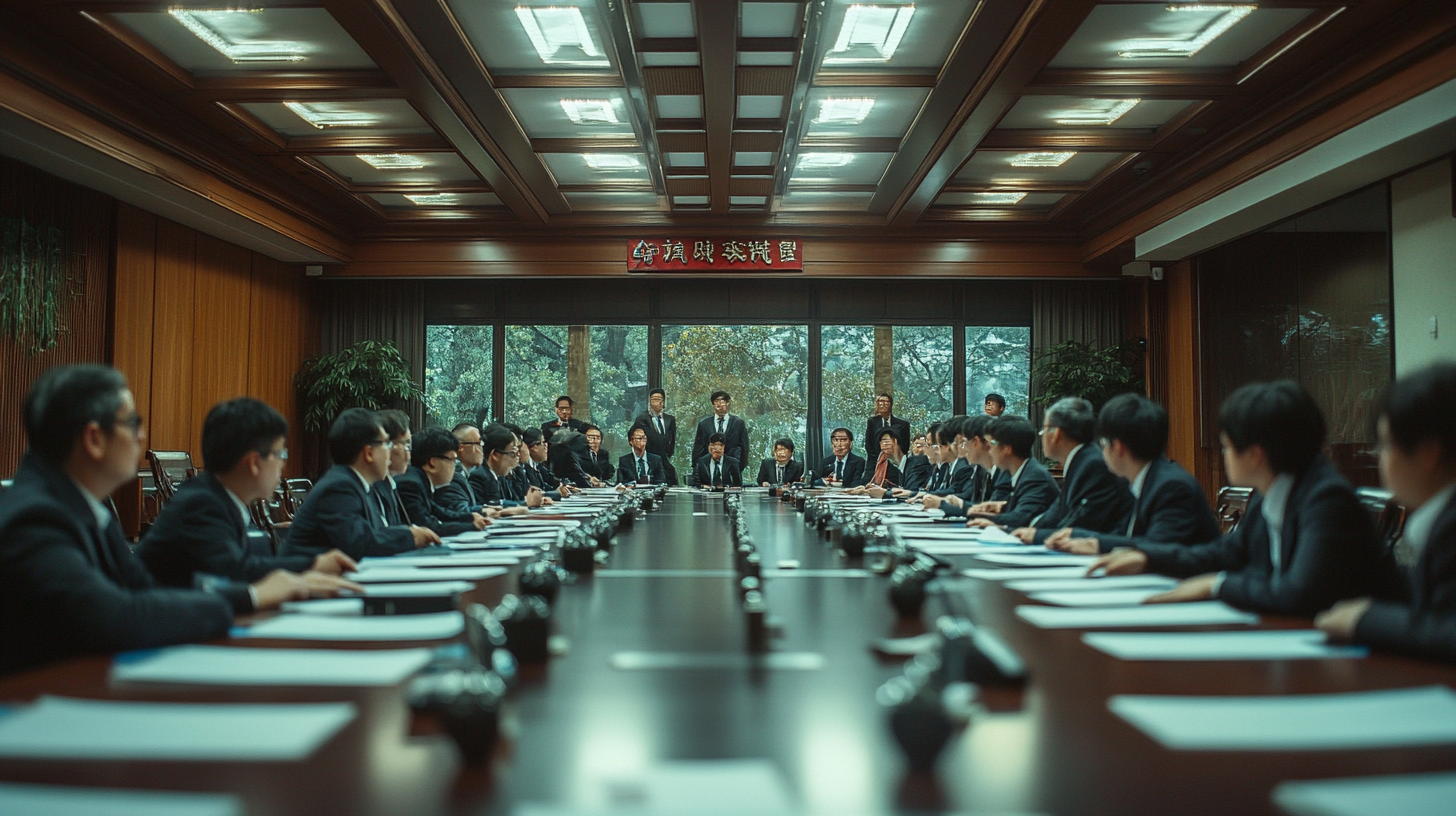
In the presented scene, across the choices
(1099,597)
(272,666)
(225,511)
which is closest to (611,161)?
(225,511)

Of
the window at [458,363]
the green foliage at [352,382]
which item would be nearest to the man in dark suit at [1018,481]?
the green foliage at [352,382]

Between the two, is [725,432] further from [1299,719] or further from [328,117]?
[1299,719]

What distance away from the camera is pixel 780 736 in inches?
41.9

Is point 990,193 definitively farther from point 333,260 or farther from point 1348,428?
point 333,260

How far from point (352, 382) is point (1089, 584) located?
8.46 m

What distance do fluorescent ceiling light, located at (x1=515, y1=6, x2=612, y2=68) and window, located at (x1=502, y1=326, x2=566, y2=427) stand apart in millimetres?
4822

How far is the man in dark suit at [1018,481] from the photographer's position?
4.25 m

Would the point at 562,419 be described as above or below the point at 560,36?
below

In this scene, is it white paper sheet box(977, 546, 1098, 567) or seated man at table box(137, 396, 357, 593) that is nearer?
seated man at table box(137, 396, 357, 593)

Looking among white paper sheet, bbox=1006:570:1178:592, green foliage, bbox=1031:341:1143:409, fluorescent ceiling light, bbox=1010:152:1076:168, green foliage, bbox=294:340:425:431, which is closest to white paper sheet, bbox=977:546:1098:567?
white paper sheet, bbox=1006:570:1178:592

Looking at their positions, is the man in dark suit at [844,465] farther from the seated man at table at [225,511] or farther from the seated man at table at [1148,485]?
the seated man at table at [225,511]

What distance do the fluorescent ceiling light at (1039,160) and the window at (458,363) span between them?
19.0 ft

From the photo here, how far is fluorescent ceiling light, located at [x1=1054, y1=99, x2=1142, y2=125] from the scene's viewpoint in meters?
6.50

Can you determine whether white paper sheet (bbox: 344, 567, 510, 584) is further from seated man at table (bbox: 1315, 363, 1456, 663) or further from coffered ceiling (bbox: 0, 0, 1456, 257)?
coffered ceiling (bbox: 0, 0, 1456, 257)
